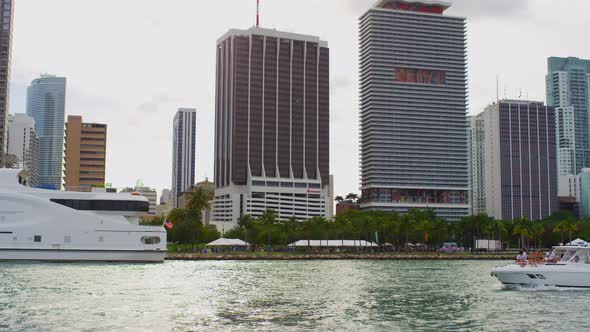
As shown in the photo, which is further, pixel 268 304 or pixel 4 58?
pixel 4 58

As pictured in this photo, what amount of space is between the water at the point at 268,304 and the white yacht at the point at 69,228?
1365cm

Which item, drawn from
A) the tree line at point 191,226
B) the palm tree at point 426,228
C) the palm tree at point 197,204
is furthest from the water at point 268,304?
the palm tree at point 197,204

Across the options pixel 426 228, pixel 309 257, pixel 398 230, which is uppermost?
pixel 426 228

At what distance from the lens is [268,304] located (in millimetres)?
36750

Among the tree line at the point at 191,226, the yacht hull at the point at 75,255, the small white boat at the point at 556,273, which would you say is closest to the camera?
the small white boat at the point at 556,273

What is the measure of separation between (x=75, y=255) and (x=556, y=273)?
4749cm

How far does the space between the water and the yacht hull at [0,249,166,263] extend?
1345cm

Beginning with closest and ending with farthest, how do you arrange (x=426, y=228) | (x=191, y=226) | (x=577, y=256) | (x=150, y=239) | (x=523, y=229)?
1. (x=577, y=256)
2. (x=150, y=239)
3. (x=191, y=226)
4. (x=426, y=228)
5. (x=523, y=229)

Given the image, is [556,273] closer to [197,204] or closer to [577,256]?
[577,256]

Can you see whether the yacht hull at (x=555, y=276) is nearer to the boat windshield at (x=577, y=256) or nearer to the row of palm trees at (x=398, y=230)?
the boat windshield at (x=577, y=256)

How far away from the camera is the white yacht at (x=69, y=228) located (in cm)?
6800

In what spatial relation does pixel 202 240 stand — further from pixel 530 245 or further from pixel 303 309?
pixel 303 309

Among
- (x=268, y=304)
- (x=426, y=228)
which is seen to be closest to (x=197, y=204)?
(x=426, y=228)

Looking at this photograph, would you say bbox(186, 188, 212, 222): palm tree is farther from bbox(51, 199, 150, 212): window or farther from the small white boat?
the small white boat
